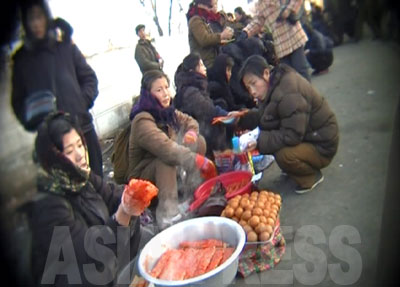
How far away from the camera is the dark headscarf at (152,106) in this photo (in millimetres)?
1316

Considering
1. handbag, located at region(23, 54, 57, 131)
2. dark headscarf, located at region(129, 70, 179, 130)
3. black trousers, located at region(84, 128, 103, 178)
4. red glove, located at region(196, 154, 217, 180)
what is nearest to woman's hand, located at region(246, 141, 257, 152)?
Result: red glove, located at region(196, 154, 217, 180)

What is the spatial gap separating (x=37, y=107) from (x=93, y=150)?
9.9 inches

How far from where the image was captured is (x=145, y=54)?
3.99ft

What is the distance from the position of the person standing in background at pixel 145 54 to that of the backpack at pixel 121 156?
0.23 metres

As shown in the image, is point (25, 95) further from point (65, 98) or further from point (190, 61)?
point (190, 61)

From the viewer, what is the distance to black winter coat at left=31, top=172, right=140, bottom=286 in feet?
2.66

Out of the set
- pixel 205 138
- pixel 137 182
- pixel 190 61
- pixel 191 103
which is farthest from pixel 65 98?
pixel 205 138

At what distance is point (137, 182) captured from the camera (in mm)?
1365

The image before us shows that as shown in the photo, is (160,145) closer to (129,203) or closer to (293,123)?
(129,203)

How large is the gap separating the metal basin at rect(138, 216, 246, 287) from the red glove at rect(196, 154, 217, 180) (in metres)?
0.48

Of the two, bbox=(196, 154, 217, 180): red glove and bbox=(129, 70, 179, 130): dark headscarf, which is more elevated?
bbox=(129, 70, 179, 130): dark headscarf

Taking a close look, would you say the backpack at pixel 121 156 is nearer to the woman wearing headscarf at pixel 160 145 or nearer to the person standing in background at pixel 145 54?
the woman wearing headscarf at pixel 160 145

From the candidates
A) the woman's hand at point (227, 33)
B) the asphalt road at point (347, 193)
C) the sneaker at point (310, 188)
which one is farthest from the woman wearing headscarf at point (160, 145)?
the sneaker at point (310, 188)

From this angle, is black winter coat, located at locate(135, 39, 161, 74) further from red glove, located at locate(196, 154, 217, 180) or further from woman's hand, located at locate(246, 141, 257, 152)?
woman's hand, located at locate(246, 141, 257, 152)
